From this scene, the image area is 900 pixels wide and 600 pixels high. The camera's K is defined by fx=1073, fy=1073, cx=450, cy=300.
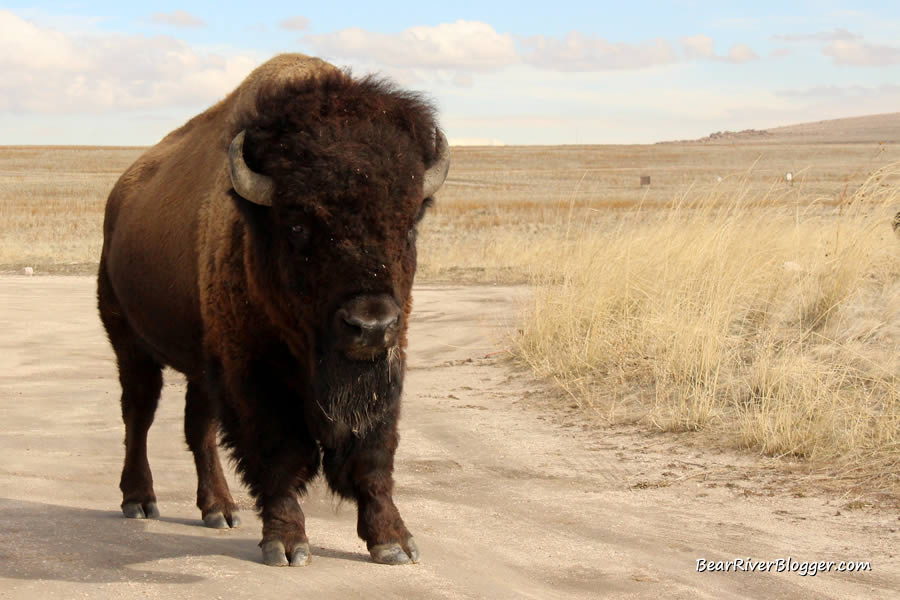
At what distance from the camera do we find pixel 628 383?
31.9ft

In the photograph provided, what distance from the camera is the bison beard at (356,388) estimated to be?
15.6ft

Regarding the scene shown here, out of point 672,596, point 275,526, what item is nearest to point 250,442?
point 275,526

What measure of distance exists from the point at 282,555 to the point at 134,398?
89.3 inches

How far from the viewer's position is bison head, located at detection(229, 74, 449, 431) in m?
4.60

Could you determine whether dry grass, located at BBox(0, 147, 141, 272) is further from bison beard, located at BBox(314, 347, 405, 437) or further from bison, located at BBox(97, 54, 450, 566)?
Result: bison beard, located at BBox(314, 347, 405, 437)

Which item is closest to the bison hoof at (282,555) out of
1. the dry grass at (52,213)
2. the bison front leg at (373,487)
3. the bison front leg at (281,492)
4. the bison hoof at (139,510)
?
the bison front leg at (281,492)

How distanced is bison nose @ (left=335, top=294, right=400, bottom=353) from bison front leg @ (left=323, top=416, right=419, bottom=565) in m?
0.72

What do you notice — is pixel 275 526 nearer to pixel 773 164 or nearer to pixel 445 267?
pixel 445 267

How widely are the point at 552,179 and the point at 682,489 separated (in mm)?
63656

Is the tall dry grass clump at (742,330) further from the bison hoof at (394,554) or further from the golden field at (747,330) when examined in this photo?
the bison hoof at (394,554)

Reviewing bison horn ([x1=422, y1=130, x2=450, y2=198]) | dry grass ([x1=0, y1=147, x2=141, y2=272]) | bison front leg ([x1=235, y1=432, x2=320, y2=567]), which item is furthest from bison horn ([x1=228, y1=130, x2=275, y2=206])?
dry grass ([x1=0, y1=147, x2=141, y2=272])

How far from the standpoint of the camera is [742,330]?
10133 millimetres

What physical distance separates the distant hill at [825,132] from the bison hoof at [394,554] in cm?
14118

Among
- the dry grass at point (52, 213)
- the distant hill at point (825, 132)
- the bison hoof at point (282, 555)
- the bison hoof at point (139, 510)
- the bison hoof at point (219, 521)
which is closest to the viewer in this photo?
the bison hoof at point (282, 555)
